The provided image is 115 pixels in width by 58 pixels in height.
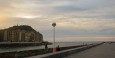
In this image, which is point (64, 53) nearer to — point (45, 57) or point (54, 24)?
point (54, 24)

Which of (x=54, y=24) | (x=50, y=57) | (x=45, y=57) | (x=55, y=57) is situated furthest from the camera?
(x=54, y=24)

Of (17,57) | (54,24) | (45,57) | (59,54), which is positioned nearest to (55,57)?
(59,54)

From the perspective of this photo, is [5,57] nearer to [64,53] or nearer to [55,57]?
[64,53]

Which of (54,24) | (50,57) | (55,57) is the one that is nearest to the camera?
(50,57)

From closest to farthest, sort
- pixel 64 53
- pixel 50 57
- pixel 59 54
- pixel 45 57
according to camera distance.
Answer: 1. pixel 45 57
2. pixel 50 57
3. pixel 59 54
4. pixel 64 53

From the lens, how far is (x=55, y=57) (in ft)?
63.7

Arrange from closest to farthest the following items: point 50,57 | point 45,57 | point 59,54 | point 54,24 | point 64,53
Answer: point 45,57, point 50,57, point 59,54, point 64,53, point 54,24

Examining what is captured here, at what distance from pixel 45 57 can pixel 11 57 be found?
19.5 m

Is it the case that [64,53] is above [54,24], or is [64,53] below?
below

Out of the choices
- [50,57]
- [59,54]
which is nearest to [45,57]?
[50,57]

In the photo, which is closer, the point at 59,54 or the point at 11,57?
the point at 59,54

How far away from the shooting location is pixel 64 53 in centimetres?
2341

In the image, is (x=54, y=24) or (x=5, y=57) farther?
(x=5, y=57)

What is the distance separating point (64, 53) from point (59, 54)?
2450mm
